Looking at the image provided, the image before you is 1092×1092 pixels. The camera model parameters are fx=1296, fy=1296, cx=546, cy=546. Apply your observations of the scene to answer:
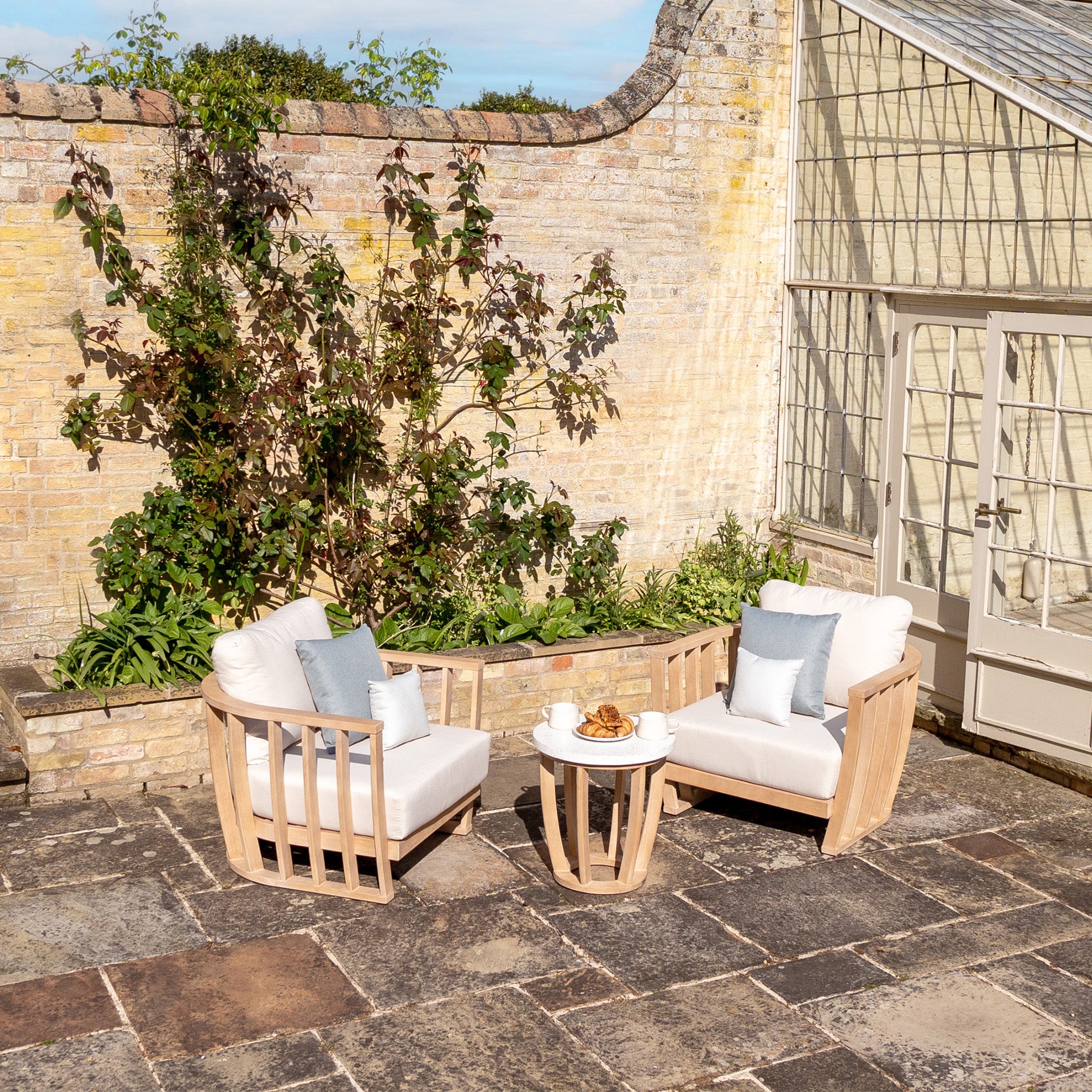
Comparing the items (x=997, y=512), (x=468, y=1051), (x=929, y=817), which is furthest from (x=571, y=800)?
(x=997, y=512)

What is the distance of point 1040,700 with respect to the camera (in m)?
5.86

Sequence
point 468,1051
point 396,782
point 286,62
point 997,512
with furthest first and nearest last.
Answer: point 286,62 → point 997,512 → point 396,782 → point 468,1051

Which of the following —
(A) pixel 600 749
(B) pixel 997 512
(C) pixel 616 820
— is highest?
(B) pixel 997 512

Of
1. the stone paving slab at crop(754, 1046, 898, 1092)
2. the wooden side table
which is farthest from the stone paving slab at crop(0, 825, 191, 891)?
the stone paving slab at crop(754, 1046, 898, 1092)

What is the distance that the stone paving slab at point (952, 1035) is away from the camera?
353 cm

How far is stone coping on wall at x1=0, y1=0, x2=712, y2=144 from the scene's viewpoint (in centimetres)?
580

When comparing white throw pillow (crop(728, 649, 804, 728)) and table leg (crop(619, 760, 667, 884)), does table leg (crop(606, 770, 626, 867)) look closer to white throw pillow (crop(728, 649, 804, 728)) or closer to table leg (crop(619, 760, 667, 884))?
table leg (crop(619, 760, 667, 884))

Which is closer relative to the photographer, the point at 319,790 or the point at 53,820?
the point at 319,790

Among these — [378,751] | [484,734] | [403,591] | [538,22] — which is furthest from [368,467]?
[538,22]

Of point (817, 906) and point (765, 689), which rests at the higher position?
point (765, 689)

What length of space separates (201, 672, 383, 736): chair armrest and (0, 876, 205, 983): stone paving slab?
70cm

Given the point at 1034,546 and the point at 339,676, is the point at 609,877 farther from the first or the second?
the point at 1034,546

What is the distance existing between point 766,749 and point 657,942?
1027mm

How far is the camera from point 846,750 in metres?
4.87
